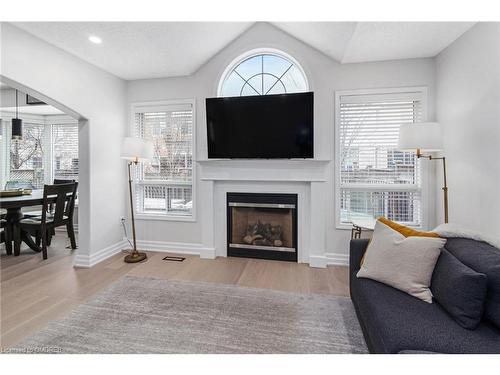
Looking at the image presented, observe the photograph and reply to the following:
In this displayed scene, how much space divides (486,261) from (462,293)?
265 millimetres

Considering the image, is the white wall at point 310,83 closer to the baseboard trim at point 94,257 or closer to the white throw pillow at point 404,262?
the baseboard trim at point 94,257

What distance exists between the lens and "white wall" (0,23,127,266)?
2.52 meters

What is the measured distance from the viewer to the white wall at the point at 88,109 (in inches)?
99.2

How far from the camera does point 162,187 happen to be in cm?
399

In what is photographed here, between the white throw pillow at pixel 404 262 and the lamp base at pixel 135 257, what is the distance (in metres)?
2.80

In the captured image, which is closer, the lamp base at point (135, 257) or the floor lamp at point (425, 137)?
the floor lamp at point (425, 137)

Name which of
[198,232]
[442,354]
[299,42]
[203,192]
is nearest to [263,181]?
[203,192]

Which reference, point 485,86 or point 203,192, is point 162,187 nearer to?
point 203,192

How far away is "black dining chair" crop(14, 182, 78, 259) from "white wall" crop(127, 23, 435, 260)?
48.6 inches

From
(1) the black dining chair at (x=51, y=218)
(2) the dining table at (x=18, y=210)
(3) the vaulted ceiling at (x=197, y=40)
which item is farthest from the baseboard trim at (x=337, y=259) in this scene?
(2) the dining table at (x=18, y=210)

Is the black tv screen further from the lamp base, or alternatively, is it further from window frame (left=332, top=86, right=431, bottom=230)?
the lamp base

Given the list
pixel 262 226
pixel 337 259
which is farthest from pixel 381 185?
pixel 262 226

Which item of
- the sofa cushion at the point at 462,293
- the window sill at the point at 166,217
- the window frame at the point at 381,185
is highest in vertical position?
the window frame at the point at 381,185
